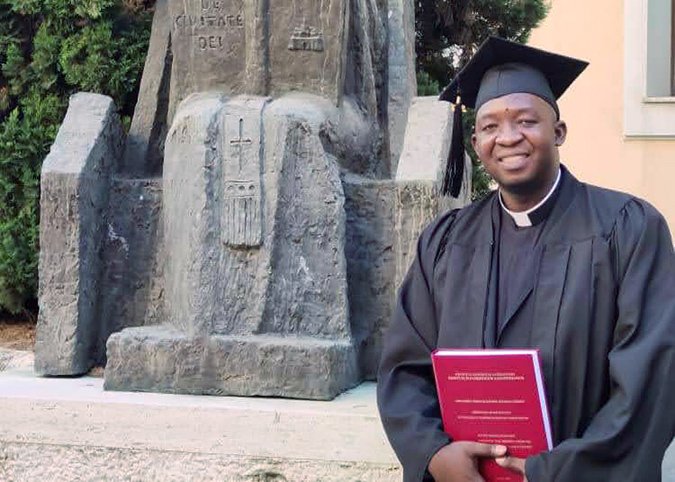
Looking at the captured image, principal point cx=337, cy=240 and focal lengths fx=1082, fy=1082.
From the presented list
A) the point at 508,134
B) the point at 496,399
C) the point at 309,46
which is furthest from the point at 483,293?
the point at 309,46

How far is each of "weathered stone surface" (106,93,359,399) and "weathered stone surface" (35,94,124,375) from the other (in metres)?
0.36

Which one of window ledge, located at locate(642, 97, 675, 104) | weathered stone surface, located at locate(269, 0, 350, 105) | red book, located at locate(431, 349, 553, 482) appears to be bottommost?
red book, located at locate(431, 349, 553, 482)

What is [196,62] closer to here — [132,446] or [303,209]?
[303,209]

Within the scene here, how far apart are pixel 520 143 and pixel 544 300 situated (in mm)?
379

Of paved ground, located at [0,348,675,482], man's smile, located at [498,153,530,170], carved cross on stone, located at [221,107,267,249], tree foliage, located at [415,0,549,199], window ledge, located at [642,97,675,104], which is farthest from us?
window ledge, located at [642,97,675,104]

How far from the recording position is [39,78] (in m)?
5.38

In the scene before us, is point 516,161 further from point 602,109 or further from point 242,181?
point 602,109

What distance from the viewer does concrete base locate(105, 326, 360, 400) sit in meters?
3.60

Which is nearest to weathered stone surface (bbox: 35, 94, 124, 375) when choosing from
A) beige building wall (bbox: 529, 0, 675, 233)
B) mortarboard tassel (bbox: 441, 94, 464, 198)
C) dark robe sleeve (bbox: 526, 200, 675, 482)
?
mortarboard tassel (bbox: 441, 94, 464, 198)

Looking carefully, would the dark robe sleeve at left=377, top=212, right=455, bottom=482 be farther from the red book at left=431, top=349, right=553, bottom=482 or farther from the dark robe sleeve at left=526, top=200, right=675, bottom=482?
the dark robe sleeve at left=526, top=200, right=675, bottom=482

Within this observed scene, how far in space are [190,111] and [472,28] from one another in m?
3.75

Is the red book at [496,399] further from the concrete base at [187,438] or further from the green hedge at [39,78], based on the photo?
the green hedge at [39,78]

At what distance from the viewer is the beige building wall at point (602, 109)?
11359 millimetres

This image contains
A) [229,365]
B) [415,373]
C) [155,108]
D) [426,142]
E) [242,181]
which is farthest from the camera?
[155,108]
